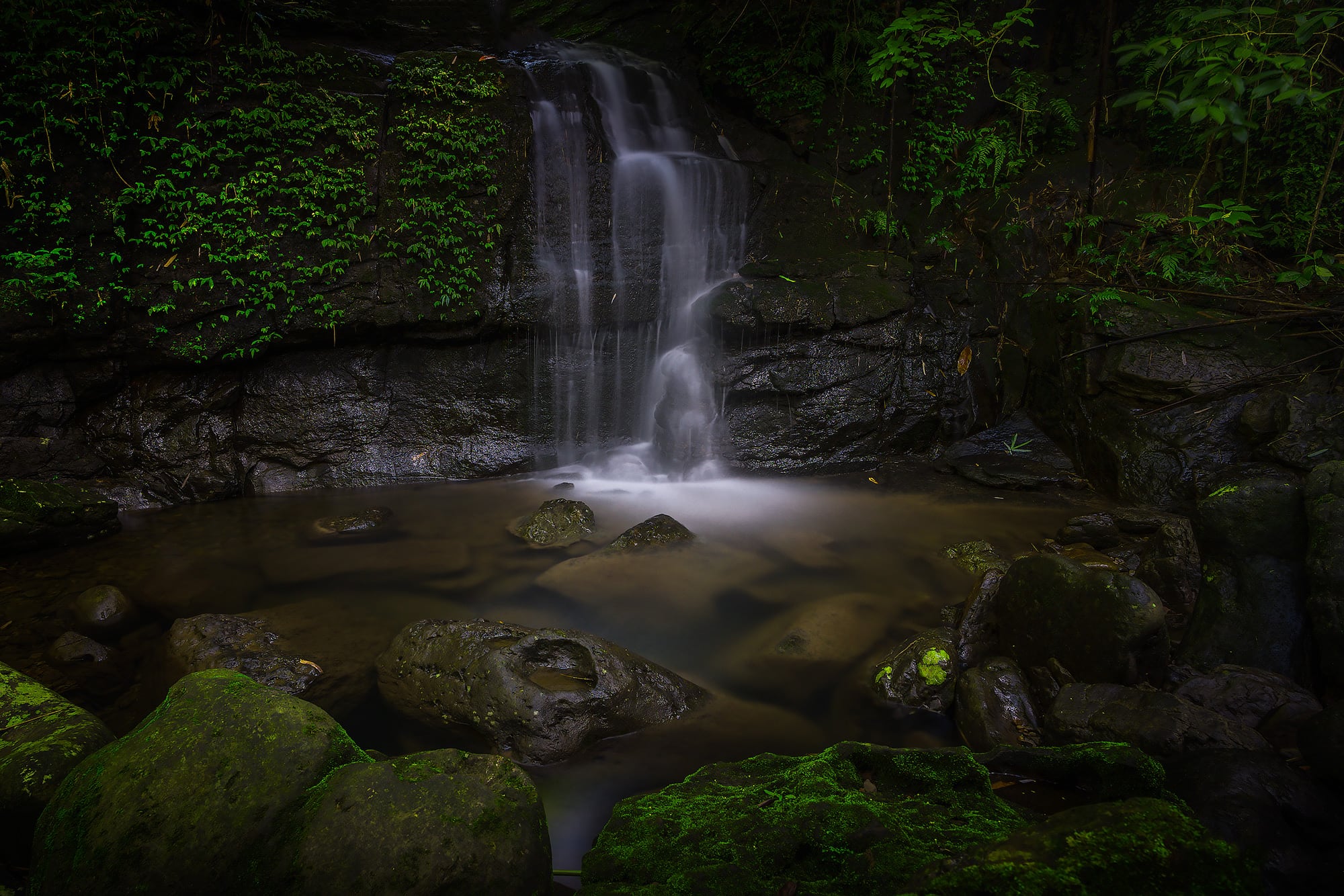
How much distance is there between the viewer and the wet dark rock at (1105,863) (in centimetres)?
139

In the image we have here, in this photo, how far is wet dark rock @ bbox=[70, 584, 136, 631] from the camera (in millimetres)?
4582

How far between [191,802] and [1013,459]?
8298 mm

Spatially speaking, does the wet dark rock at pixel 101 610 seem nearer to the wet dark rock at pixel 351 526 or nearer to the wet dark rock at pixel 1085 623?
the wet dark rock at pixel 351 526

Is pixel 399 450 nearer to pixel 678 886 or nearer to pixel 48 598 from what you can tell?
pixel 48 598

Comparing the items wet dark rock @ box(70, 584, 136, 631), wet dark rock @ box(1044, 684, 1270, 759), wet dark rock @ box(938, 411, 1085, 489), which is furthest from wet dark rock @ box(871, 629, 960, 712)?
wet dark rock @ box(70, 584, 136, 631)

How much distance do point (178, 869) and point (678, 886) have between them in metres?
A: 1.44

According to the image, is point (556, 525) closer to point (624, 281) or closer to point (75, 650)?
point (75, 650)

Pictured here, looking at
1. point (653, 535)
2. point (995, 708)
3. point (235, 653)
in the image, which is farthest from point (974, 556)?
point (235, 653)

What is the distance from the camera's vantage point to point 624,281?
344 inches

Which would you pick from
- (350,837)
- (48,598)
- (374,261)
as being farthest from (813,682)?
(374,261)

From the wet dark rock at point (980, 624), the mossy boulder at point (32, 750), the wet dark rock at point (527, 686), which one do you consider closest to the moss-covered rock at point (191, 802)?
the mossy boulder at point (32, 750)

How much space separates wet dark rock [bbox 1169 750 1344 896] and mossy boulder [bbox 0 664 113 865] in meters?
4.00

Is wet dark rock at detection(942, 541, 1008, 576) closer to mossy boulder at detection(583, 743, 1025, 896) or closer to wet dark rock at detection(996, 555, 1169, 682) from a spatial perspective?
wet dark rock at detection(996, 555, 1169, 682)

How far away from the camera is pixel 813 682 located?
391 centimetres
